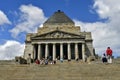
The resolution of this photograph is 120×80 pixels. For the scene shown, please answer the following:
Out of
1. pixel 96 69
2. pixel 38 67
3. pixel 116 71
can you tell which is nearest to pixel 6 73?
pixel 38 67

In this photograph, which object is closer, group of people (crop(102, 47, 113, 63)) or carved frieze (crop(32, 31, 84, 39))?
group of people (crop(102, 47, 113, 63))

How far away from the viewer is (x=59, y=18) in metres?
81.2

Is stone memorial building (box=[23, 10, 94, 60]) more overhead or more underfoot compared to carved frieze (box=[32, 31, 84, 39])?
more underfoot

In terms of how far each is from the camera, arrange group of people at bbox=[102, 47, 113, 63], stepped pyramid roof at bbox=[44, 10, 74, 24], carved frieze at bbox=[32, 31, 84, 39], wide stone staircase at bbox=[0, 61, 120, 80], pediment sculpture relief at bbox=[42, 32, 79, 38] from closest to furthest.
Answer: wide stone staircase at bbox=[0, 61, 120, 80]
group of people at bbox=[102, 47, 113, 63]
carved frieze at bbox=[32, 31, 84, 39]
pediment sculpture relief at bbox=[42, 32, 79, 38]
stepped pyramid roof at bbox=[44, 10, 74, 24]

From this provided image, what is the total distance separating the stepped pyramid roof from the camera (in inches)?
3147

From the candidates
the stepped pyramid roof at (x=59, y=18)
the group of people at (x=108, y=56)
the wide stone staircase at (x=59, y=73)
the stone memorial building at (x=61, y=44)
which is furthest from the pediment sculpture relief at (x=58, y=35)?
the wide stone staircase at (x=59, y=73)

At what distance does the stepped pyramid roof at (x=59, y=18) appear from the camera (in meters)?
79.9

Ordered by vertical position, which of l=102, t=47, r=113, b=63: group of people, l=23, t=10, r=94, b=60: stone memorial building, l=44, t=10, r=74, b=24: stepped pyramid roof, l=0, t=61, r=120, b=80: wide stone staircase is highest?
l=44, t=10, r=74, b=24: stepped pyramid roof

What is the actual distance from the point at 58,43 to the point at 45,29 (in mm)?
8770

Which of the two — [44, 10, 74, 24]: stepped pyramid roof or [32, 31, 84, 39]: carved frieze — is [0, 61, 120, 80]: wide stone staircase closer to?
[32, 31, 84, 39]: carved frieze

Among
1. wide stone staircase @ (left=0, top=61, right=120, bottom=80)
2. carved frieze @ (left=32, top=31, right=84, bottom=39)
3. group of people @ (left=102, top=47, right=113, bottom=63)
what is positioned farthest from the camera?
carved frieze @ (left=32, top=31, right=84, bottom=39)

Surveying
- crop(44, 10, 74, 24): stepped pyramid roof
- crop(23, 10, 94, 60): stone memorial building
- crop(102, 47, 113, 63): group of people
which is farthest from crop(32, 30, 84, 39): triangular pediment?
crop(102, 47, 113, 63): group of people

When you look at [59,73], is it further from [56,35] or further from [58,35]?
[56,35]

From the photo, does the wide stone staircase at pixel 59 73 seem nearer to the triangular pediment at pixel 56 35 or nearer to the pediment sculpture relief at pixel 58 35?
the triangular pediment at pixel 56 35
